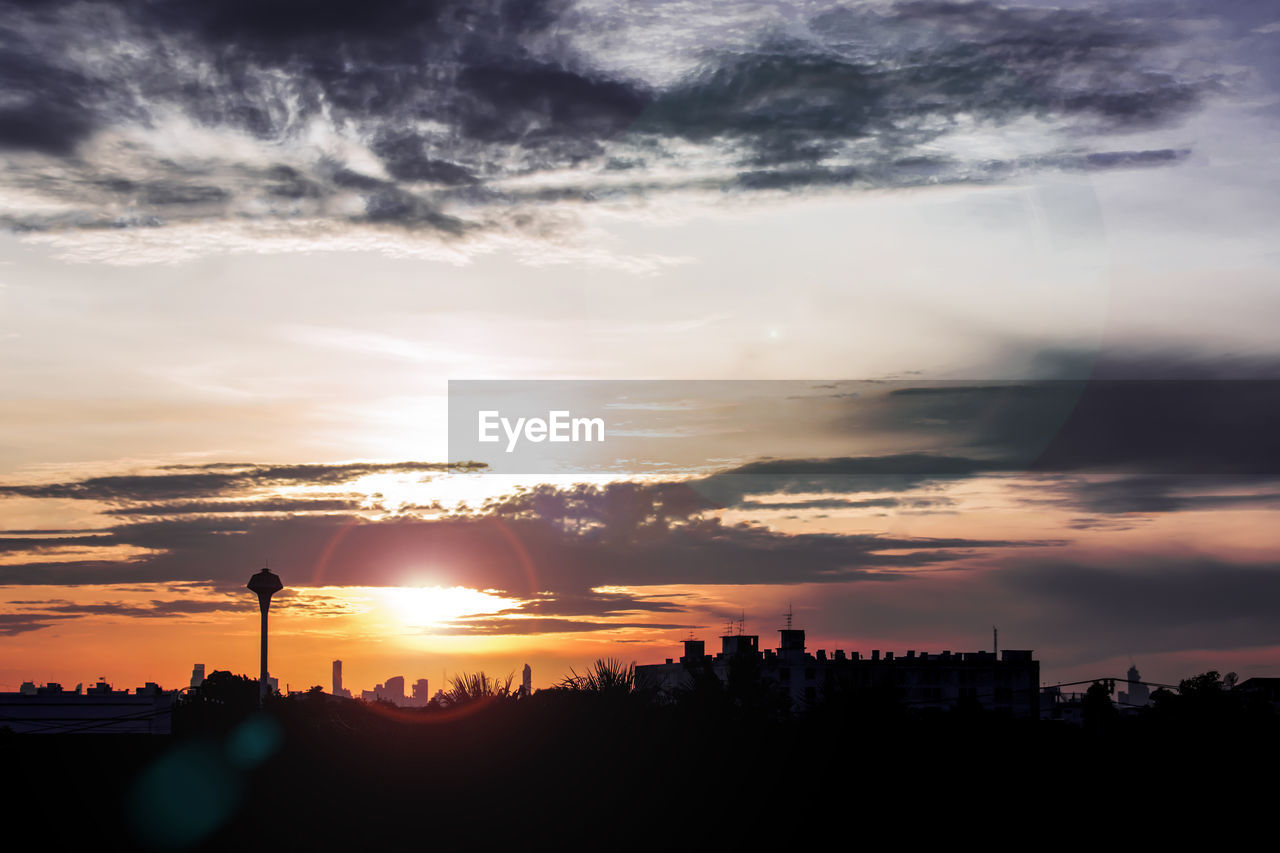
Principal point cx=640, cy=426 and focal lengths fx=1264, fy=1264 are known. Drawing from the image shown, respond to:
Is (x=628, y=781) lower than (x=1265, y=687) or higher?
higher

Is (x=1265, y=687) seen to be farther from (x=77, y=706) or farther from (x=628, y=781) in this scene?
(x=628, y=781)

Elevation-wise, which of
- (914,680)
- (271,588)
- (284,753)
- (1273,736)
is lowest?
(914,680)

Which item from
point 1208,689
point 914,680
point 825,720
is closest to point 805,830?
point 825,720

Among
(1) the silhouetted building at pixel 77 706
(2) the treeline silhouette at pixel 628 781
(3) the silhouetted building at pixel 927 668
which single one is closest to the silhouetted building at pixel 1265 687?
(3) the silhouetted building at pixel 927 668

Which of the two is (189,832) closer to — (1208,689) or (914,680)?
(1208,689)

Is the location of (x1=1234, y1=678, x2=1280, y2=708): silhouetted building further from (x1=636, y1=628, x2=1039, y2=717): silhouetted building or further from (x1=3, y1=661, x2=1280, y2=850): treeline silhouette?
(x1=3, y1=661, x2=1280, y2=850): treeline silhouette

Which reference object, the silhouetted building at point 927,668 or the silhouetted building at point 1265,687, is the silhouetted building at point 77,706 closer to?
the silhouetted building at point 927,668

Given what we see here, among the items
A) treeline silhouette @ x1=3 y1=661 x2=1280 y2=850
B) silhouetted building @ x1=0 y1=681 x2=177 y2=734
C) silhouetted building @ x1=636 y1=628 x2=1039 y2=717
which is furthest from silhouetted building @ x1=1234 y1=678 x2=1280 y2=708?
treeline silhouette @ x1=3 y1=661 x2=1280 y2=850

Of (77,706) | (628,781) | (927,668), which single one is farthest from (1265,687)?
(628,781)

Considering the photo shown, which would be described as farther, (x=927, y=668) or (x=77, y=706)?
(x=927, y=668)
